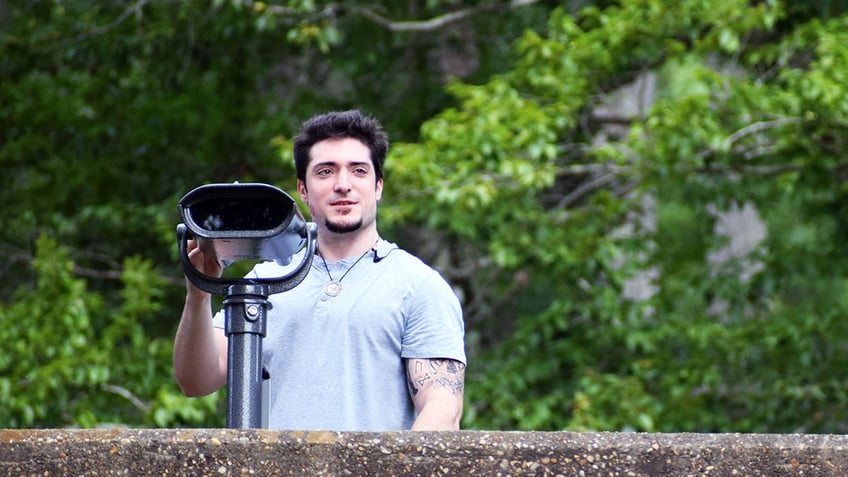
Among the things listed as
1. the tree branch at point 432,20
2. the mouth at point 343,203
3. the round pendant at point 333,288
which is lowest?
the round pendant at point 333,288

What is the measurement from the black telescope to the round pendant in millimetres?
389

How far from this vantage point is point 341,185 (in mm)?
2930

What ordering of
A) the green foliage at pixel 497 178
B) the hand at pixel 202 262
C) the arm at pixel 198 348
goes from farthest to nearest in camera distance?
the green foliage at pixel 497 178
the arm at pixel 198 348
the hand at pixel 202 262

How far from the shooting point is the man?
282cm

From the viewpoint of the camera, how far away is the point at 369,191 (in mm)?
2971

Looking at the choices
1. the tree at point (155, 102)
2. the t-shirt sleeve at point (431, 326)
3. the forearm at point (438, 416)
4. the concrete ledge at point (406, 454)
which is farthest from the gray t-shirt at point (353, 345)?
the tree at point (155, 102)

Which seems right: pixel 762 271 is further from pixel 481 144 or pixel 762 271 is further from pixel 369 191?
pixel 369 191

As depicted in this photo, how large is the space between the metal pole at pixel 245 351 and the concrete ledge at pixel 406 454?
10.4 inches

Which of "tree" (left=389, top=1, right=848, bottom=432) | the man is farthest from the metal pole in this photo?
"tree" (left=389, top=1, right=848, bottom=432)

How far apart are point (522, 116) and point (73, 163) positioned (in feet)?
11.8

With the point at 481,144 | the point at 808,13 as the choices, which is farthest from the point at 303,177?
the point at 808,13

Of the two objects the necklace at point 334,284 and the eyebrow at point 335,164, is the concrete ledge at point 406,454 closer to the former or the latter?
the necklace at point 334,284

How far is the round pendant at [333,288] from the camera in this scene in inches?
114

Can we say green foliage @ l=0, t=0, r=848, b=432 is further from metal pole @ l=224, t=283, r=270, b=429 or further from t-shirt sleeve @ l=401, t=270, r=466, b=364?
metal pole @ l=224, t=283, r=270, b=429
